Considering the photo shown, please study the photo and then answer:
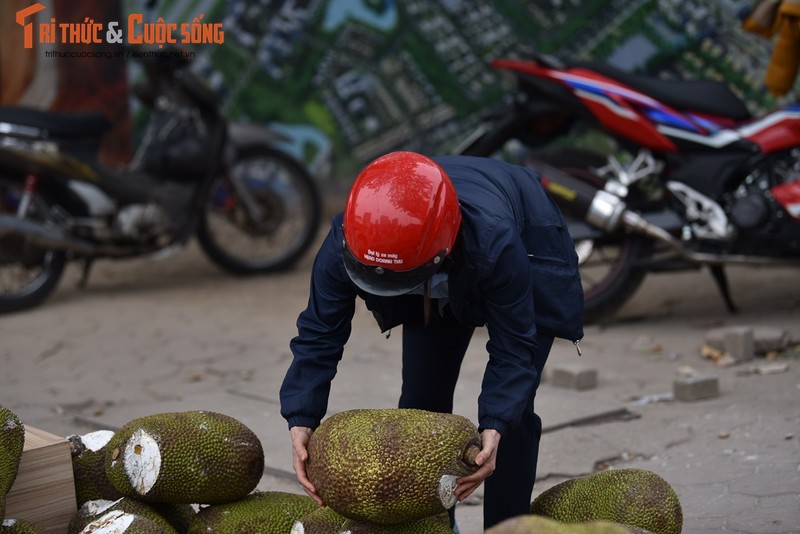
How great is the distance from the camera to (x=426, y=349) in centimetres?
281

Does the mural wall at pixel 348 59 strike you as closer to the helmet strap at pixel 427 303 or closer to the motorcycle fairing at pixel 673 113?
the motorcycle fairing at pixel 673 113

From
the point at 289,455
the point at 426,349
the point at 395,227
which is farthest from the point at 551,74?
the point at 395,227

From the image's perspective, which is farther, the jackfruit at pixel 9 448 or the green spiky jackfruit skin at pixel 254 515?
the green spiky jackfruit skin at pixel 254 515

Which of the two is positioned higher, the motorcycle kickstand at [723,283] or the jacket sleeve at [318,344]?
the jacket sleeve at [318,344]

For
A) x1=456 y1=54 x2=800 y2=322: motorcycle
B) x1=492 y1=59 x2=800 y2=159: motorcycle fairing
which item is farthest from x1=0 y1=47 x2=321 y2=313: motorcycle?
x1=492 y1=59 x2=800 y2=159: motorcycle fairing

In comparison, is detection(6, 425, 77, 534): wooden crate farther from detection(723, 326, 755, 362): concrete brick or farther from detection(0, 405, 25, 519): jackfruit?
detection(723, 326, 755, 362): concrete brick

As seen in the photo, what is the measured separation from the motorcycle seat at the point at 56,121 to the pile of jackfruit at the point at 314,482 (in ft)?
11.3

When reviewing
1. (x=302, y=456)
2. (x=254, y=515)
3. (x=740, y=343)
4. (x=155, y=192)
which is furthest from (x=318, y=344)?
(x=155, y=192)

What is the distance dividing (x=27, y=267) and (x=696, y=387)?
3.61 meters

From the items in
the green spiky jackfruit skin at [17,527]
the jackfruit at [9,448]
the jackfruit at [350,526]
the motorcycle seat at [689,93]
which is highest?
the motorcycle seat at [689,93]

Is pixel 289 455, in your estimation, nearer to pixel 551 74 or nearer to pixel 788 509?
pixel 788 509

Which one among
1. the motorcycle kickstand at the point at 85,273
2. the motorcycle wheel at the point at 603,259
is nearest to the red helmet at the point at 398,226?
the motorcycle wheel at the point at 603,259

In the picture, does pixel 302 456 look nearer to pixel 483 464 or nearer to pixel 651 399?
pixel 483 464

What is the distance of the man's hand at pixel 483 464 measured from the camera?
2330 millimetres
